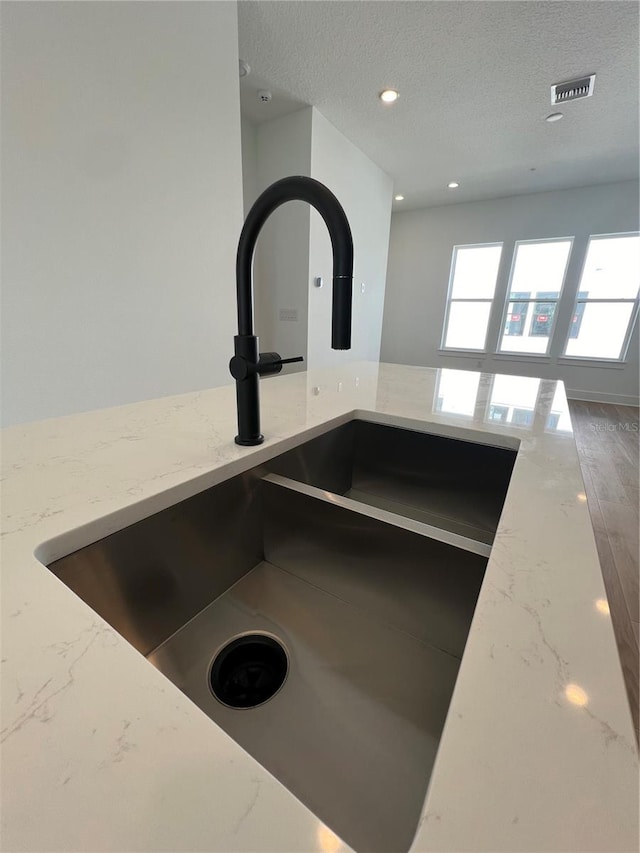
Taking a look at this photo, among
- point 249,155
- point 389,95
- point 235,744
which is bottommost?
point 235,744

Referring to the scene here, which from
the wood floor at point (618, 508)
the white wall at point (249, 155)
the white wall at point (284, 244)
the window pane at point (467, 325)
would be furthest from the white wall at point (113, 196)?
the window pane at point (467, 325)

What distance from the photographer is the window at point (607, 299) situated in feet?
15.5

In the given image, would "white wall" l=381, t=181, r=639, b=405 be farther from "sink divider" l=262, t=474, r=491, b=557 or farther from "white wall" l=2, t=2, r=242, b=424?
"sink divider" l=262, t=474, r=491, b=557

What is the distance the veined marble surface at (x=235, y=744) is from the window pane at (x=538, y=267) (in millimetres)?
6028

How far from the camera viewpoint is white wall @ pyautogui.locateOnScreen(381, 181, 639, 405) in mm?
4723

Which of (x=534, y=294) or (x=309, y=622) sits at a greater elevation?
(x=534, y=294)

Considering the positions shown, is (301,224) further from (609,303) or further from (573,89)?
(609,303)

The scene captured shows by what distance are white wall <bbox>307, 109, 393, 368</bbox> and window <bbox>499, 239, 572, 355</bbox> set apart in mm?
2259

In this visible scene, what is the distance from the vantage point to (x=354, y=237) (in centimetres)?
412

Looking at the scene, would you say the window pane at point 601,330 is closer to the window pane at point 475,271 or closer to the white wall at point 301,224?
A: the window pane at point 475,271

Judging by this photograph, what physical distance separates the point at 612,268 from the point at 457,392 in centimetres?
551

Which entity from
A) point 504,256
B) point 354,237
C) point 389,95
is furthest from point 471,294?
point 389,95

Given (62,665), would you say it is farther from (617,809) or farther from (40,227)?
(40,227)

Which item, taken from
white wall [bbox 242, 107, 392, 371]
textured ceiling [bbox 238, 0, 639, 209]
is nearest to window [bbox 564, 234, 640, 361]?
textured ceiling [bbox 238, 0, 639, 209]
